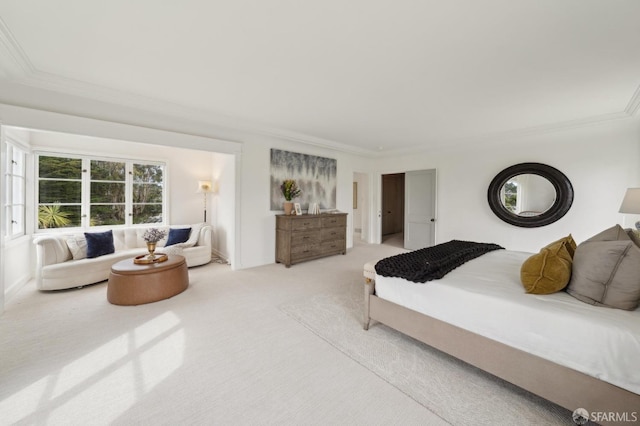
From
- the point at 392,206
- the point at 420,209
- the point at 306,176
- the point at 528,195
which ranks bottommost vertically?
the point at 420,209

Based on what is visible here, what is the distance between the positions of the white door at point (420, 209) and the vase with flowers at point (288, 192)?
310 centimetres

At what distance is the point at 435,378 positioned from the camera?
1.84 meters

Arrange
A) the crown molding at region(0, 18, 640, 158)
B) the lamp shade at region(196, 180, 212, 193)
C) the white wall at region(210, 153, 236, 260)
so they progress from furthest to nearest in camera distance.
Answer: the lamp shade at region(196, 180, 212, 193) → the white wall at region(210, 153, 236, 260) → the crown molding at region(0, 18, 640, 158)

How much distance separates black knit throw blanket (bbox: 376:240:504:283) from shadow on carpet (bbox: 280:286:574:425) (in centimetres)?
64

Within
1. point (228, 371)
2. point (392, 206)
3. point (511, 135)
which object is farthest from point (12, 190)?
point (392, 206)

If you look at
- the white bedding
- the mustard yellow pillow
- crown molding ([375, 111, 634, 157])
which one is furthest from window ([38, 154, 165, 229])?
the mustard yellow pillow

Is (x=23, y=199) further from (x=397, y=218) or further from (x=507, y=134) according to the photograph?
(x=397, y=218)

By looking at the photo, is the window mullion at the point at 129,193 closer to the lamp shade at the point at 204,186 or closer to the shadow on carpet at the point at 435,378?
the lamp shade at the point at 204,186

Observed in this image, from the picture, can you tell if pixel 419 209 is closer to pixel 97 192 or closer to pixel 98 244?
pixel 98 244

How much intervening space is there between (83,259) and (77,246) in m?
0.23

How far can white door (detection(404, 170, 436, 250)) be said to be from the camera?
19.8ft

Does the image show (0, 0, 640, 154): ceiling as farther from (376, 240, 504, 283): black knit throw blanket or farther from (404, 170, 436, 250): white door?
(404, 170, 436, 250): white door

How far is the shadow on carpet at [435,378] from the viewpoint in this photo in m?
1.54

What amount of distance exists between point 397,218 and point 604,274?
7.97 meters
